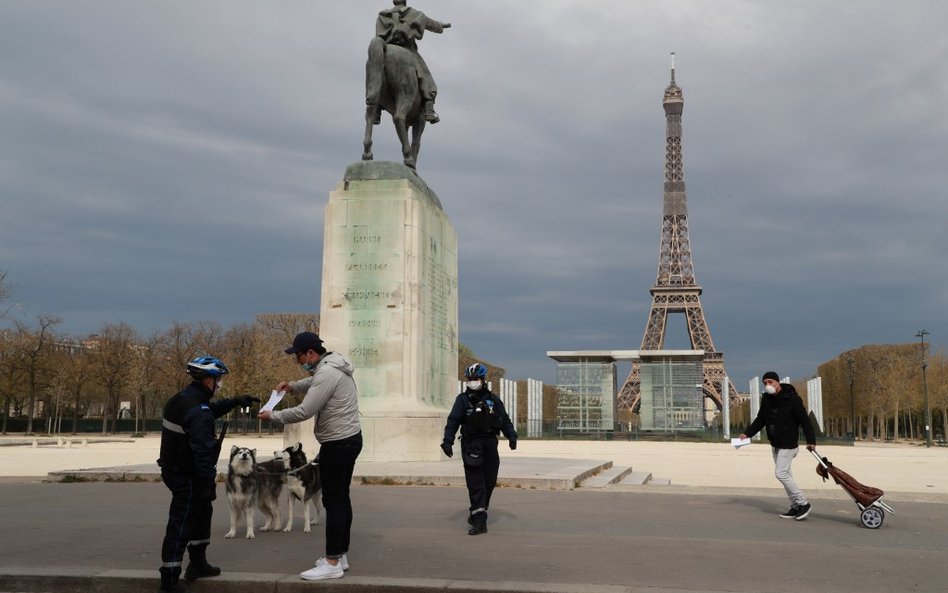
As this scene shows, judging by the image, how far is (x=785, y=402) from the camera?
9562 millimetres

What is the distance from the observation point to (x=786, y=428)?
9.54m

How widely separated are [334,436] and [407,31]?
13493mm

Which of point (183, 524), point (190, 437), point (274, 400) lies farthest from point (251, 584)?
point (274, 400)

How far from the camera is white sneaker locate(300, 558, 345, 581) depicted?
582 cm

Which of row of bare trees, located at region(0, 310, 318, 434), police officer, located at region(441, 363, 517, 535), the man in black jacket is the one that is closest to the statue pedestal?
police officer, located at region(441, 363, 517, 535)

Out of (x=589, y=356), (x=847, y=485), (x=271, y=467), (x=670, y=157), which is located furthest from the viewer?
(x=670, y=157)

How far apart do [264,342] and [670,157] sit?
62.7m

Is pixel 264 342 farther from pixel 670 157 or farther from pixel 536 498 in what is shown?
pixel 670 157

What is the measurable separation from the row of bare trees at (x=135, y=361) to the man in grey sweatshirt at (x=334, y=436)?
2014 inches

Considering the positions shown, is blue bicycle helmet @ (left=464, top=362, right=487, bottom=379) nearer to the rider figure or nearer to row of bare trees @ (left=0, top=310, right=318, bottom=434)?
the rider figure

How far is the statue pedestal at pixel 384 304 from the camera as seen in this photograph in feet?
51.2

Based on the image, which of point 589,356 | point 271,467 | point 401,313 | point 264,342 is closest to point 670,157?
point 589,356

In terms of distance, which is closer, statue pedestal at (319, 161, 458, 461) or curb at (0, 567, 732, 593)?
curb at (0, 567, 732, 593)

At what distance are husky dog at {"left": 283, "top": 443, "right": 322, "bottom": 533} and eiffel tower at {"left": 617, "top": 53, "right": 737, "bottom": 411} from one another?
74.2 m
